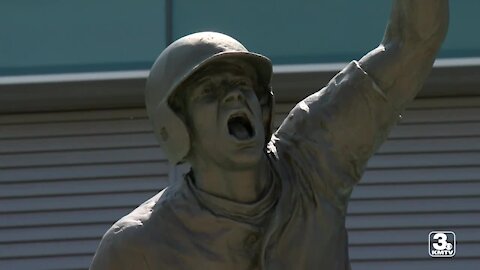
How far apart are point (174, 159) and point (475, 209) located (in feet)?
31.4

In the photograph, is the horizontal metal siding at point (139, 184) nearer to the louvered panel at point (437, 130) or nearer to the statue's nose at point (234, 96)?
the louvered panel at point (437, 130)

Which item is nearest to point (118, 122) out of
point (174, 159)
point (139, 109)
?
point (139, 109)

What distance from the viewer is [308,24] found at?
15.7 meters

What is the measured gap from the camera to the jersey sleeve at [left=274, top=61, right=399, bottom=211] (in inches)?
239

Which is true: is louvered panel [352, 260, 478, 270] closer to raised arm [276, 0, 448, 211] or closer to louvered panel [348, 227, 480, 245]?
louvered panel [348, 227, 480, 245]

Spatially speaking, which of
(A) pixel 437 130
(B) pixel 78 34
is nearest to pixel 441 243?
(A) pixel 437 130

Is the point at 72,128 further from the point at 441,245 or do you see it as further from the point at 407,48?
the point at 407,48

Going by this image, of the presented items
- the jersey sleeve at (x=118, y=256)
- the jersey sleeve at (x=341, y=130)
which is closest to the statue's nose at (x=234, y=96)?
the jersey sleeve at (x=341, y=130)

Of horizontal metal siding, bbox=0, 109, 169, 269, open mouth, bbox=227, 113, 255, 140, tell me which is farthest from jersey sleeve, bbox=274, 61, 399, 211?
horizontal metal siding, bbox=0, 109, 169, 269

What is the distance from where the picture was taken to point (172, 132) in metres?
6.04

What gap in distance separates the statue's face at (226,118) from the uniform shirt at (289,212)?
0.50ft

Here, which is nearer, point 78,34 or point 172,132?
point 172,132

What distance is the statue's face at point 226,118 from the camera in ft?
19.4

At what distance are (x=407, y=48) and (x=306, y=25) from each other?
9.72 m
